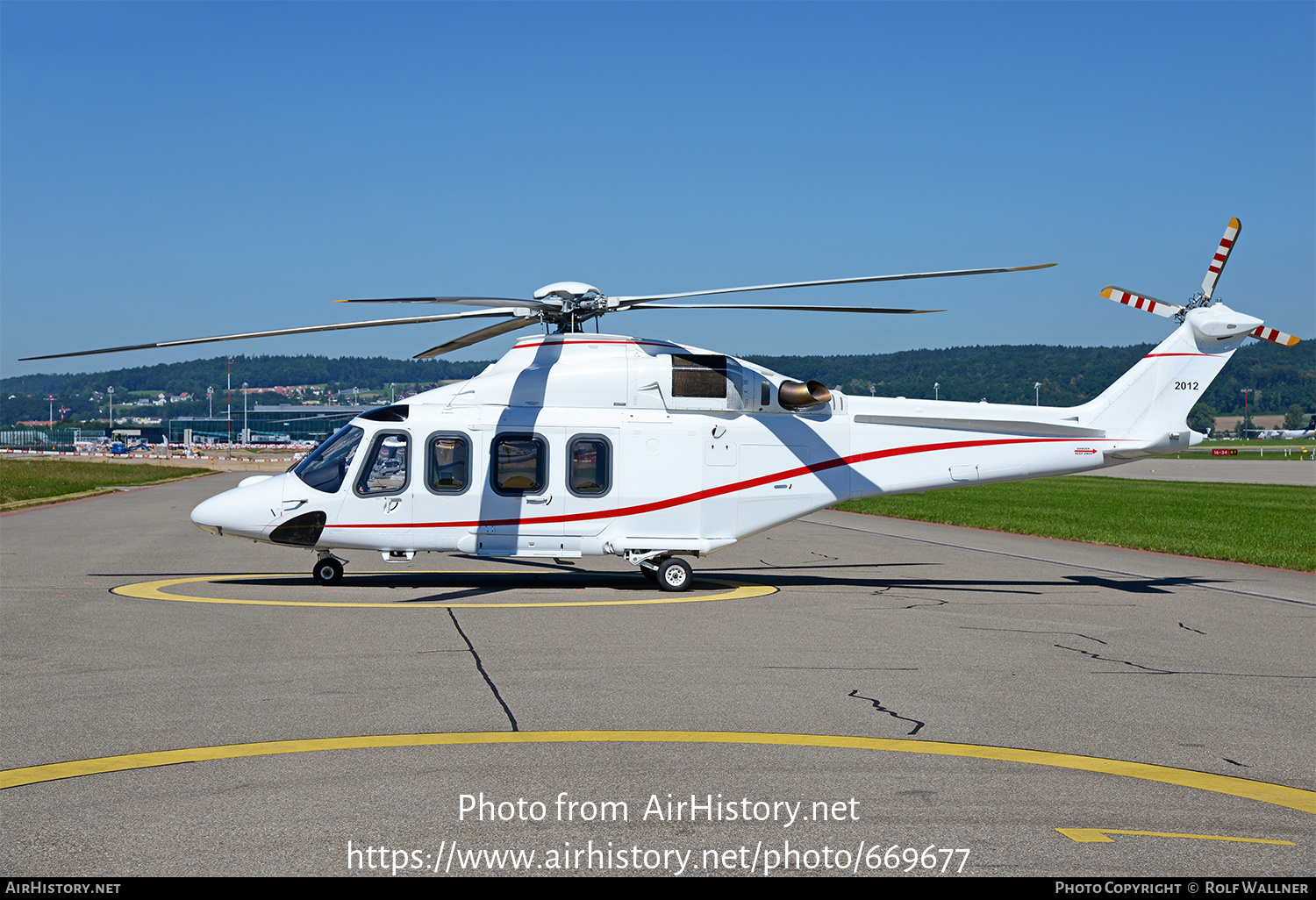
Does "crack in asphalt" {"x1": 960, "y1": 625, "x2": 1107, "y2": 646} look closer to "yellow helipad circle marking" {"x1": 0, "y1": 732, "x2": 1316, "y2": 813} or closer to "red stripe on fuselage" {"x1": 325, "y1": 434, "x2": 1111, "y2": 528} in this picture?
"red stripe on fuselage" {"x1": 325, "y1": 434, "x2": 1111, "y2": 528}

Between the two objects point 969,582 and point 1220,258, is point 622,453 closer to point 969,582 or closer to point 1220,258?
point 969,582

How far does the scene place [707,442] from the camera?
49.8 feet

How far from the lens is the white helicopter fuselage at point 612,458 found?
14.8 metres

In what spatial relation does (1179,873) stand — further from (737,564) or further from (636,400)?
(737,564)

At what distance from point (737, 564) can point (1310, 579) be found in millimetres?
8935

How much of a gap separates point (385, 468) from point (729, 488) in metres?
4.79

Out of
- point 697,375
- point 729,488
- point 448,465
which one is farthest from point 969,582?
point 448,465

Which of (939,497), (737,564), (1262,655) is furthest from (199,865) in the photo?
(939,497)

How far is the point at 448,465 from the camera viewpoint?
14.9 meters

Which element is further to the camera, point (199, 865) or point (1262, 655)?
point (1262, 655)

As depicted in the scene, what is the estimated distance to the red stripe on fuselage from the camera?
14820 millimetres

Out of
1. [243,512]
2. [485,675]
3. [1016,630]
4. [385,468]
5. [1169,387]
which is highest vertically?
[1169,387]

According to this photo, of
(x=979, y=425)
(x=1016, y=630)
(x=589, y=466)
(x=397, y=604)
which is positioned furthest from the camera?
(x=979, y=425)

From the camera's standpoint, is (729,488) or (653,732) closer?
(653,732)
